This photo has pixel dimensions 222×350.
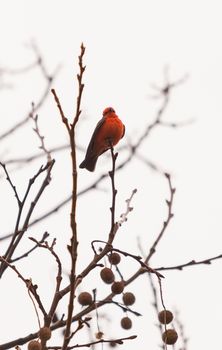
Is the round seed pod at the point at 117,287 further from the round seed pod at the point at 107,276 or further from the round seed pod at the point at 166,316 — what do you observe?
the round seed pod at the point at 166,316

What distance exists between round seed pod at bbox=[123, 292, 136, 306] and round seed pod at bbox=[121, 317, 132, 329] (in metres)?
0.18

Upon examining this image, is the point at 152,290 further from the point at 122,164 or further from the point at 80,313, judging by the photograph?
the point at 80,313

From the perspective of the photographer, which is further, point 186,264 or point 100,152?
point 100,152

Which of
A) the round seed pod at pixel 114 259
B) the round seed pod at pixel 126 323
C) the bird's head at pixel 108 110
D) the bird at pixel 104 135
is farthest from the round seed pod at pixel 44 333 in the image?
the bird's head at pixel 108 110

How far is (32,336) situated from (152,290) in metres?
1.19

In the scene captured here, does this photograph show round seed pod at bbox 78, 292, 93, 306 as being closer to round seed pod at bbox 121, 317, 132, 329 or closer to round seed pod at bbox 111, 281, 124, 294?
round seed pod at bbox 111, 281, 124, 294

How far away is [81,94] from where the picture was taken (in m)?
1.65

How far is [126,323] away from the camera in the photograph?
277 centimetres

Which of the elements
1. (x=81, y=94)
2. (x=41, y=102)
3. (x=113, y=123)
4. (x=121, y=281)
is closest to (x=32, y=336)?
(x=121, y=281)

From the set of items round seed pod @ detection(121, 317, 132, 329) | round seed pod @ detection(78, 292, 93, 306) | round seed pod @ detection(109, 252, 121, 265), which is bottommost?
round seed pod @ detection(78, 292, 93, 306)

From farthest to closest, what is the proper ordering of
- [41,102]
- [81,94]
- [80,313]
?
[41,102]
[80,313]
[81,94]

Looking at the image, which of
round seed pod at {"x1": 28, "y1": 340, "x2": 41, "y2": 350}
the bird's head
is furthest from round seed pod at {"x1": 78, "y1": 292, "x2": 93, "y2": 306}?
the bird's head

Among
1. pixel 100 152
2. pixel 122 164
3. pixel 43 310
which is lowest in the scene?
pixel 43 310

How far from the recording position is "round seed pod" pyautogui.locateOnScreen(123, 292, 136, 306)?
103 inches
